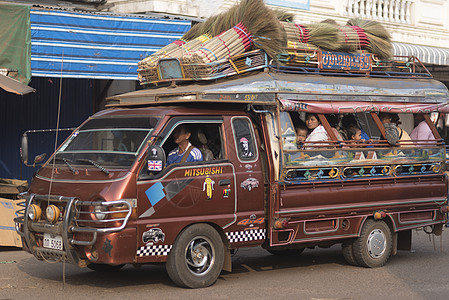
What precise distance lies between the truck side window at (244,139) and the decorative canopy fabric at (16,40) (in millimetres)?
5118

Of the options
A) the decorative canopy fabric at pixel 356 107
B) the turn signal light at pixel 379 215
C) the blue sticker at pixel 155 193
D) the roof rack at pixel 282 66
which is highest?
the roof rack at pixel 282 66

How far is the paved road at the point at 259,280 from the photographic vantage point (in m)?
7.44

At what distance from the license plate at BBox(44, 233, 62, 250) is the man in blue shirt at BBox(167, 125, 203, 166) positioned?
1.41 m

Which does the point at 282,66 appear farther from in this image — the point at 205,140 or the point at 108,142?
the point at 108,142

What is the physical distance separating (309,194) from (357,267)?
55.9 inches

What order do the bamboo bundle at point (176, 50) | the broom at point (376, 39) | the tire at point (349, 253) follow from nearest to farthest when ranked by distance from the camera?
1. the bamboo bundle at point (176, 50)
2. the tire at point (349, 253)
3. the broom at point (376, 39)

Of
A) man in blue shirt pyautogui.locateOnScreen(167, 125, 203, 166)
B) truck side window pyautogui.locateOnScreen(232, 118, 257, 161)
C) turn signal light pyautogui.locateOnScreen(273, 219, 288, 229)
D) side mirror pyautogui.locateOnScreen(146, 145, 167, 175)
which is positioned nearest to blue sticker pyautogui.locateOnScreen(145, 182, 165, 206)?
side mirror pyautogui.locateOnScreen(146, 145, 167, 175)

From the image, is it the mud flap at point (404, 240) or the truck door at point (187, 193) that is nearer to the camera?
the truck door at point (187, 193)

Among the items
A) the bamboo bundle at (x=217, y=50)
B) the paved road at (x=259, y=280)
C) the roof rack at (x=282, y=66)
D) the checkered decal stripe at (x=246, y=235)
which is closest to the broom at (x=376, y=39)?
the roof rack at (x=282, y=66)

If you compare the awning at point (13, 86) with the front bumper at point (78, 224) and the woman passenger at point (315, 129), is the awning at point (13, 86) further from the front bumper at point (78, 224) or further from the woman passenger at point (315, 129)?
the woman passenger at point (315, 129)

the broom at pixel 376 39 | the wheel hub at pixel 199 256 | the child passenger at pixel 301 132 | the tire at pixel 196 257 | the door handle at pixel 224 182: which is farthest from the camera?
the broom at pixel 376 39

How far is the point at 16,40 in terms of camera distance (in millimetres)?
11938

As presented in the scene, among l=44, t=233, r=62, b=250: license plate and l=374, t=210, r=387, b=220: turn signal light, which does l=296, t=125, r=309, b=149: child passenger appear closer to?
l=374, t=210, r=387, b=220: turn signal light

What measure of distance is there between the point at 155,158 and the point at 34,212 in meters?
1.40
